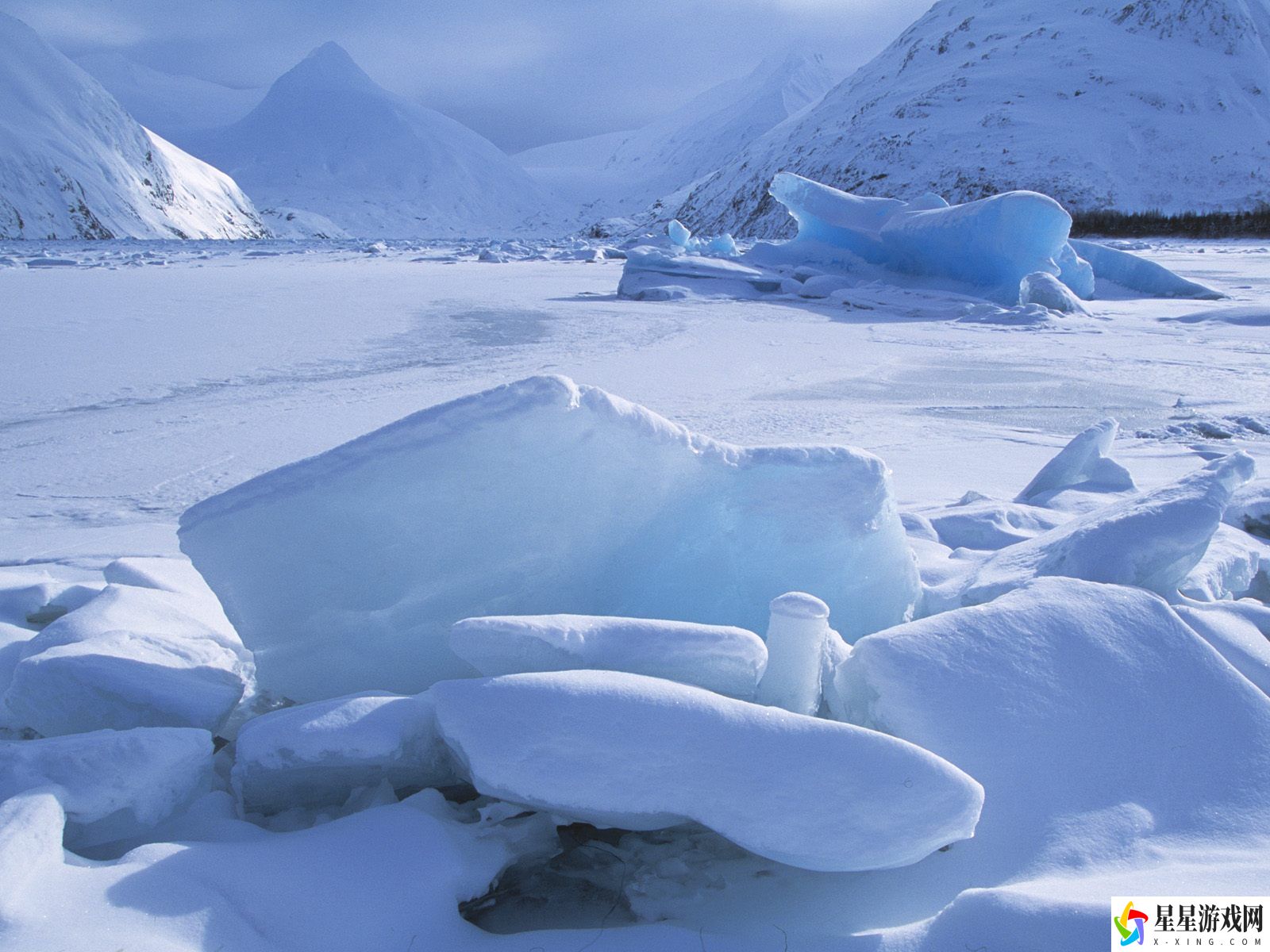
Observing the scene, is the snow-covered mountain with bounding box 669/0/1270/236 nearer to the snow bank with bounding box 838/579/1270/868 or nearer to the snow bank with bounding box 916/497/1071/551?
the snow bank with bounding box 916/497/1071/551

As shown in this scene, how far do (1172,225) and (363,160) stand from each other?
264 ft

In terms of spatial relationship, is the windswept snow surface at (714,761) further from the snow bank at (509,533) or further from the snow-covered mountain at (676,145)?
the snow-covered mountain at (676,145)

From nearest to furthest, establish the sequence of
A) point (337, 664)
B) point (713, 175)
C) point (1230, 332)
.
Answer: point (337, 664)
point (1230, 332)
point (713, 175)

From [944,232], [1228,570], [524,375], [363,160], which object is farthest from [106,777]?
[363,160]

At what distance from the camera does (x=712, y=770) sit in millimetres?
1150

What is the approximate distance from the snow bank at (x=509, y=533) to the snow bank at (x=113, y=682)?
0.43ft

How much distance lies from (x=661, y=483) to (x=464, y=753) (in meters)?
0.71

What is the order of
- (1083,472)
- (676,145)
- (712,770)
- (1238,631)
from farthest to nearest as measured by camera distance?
(676,145), (1083,472), (1238,631), (712,770)

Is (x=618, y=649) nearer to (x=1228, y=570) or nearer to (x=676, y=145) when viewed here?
(x=1228, y=570)

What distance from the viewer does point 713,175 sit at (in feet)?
209

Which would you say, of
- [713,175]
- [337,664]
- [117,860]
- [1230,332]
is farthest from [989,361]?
[713,175]

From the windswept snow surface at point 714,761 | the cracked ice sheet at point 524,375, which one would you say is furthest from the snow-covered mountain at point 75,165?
the windswept snow surface at point 714,761

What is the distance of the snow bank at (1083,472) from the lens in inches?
118

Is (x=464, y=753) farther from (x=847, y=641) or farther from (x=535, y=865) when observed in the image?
(x=847, y=641)
